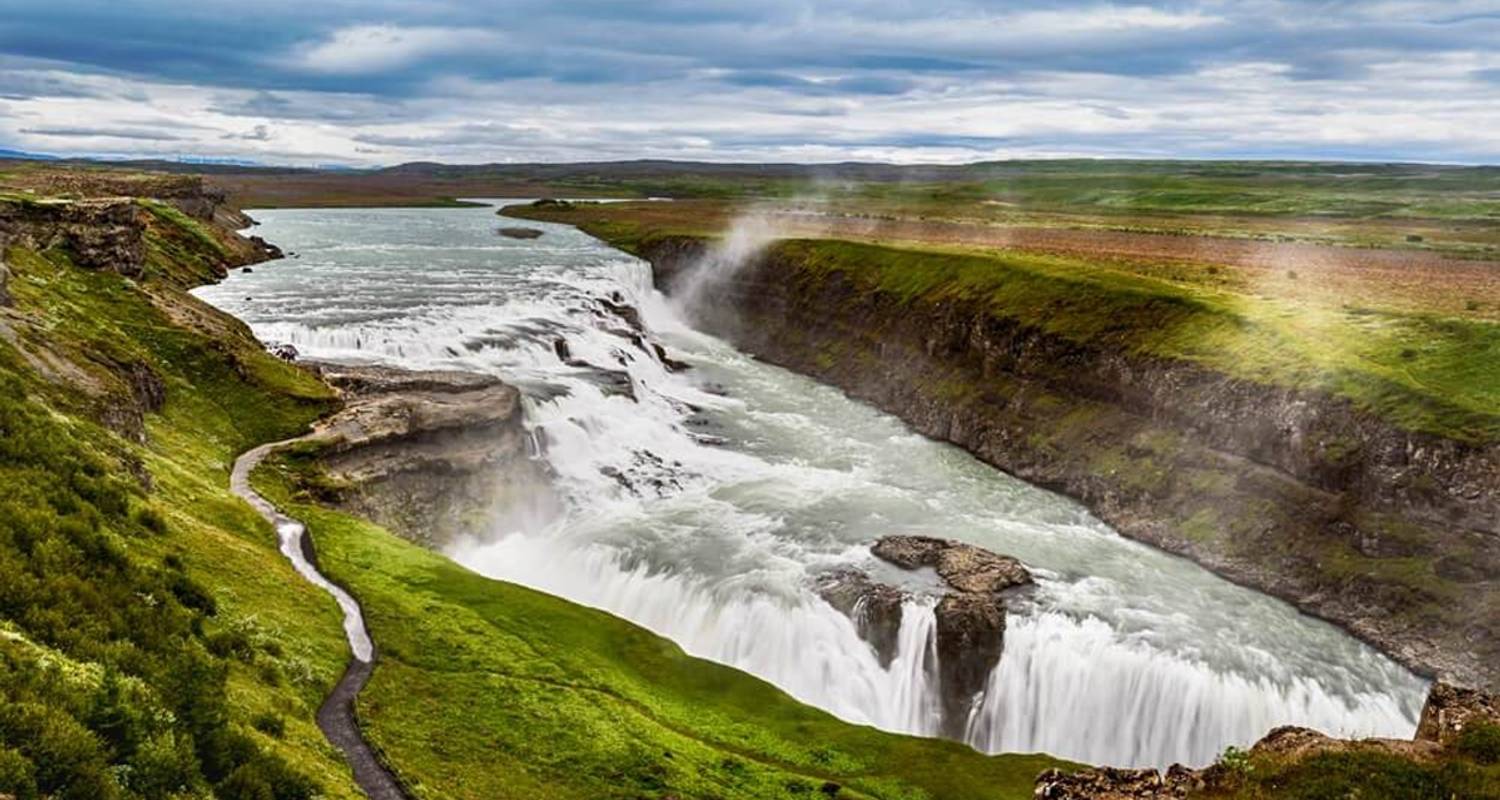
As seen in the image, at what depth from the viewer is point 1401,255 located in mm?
94875

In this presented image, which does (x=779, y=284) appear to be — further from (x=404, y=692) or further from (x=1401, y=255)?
(x=404, y=692)

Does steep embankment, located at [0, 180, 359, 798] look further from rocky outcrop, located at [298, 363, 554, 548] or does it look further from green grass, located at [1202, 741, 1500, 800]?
green grass, located at [1202, 741, 1500, 800]

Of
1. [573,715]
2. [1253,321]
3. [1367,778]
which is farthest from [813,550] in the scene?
[1253,321]

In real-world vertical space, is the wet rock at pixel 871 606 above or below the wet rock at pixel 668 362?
below

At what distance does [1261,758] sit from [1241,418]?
35.9 m

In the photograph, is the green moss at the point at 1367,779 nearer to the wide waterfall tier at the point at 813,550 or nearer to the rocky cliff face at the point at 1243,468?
the wide waterfall tier at the point at 813,550

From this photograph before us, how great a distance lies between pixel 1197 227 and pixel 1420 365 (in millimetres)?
96317

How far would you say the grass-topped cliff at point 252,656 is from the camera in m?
14.1

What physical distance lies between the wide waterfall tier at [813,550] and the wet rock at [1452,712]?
45.3 ft

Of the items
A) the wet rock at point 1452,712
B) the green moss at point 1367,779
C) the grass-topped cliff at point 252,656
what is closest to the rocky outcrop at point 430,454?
the grass-topped cliff at point 252,656

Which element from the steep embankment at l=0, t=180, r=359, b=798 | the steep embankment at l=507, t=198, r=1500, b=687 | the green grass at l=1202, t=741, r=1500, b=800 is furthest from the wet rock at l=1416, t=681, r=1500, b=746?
the steep embankment at l=0, t=180, r=359, b=798

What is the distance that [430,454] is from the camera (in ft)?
153

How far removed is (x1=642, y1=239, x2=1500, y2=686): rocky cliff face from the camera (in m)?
37.5

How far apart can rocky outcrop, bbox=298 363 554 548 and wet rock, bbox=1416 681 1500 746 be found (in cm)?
3884
